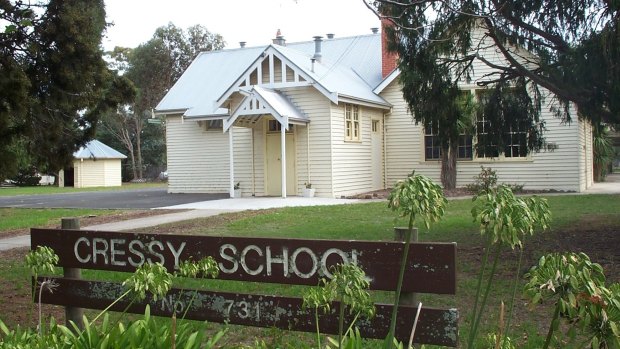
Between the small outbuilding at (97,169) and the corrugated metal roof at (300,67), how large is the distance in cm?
1873

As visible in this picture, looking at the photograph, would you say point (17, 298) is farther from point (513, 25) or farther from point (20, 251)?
point (513, 25)

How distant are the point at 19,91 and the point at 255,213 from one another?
28.0 ft

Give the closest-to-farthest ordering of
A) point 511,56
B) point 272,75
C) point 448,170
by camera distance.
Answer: point 511,56, point 272,75, point 448,170

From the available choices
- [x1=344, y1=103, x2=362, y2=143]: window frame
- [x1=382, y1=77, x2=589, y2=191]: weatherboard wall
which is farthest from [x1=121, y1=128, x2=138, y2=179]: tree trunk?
[x1=344, y1=103, x2=362, y2=143]: window frame

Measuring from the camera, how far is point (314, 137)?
68.8ft

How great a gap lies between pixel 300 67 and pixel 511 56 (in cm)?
1139

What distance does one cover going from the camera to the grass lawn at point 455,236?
5680 millimetres

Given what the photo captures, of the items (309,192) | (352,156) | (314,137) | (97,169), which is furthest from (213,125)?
(97,169)

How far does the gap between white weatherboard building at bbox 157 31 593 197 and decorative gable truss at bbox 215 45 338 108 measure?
0.03 meters

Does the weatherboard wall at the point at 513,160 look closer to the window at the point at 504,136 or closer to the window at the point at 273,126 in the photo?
the window at the point at 273,126

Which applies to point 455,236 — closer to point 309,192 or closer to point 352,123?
point 309,192

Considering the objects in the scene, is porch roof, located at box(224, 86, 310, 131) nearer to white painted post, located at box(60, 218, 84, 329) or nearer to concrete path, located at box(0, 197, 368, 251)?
concrete path, located at box(0, 197, 368, 251)

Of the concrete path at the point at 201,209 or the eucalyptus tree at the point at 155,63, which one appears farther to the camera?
the eucalyptus tree at the point at 155,63

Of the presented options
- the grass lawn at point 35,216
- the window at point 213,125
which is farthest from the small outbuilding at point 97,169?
the grass lawn at point 35,216
